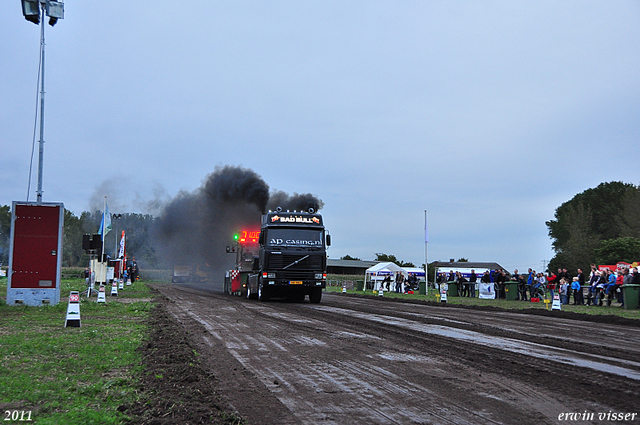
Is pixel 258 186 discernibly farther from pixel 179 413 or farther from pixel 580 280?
pixel 179 413

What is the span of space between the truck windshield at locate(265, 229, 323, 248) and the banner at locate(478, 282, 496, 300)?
1339cm

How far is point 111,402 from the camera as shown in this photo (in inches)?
203

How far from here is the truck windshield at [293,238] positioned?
21672 millimetres

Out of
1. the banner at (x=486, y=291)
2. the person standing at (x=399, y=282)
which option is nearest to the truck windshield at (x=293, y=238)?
the banner at (x=486, y=291)

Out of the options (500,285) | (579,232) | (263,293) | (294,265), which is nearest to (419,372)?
(294,265)

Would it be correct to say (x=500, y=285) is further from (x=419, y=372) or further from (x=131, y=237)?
A: (x=131, y=237)

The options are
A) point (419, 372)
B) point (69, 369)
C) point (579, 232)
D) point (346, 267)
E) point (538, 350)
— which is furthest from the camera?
point (346, 267)

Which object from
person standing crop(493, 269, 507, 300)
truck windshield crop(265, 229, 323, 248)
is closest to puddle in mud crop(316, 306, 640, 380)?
truck windshield crop(265, 229, 323, 248)

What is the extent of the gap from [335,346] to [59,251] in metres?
11.6

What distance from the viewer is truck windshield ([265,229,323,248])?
71.1 feet

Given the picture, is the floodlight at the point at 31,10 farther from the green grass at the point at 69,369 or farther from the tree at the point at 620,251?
the tree at the point at 620,251

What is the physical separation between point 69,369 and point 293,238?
15.3m

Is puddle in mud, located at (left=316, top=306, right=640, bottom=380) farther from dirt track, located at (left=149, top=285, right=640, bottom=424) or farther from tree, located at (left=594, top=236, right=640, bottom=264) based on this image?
tree, located at (left=594, top=236, right=640, bottom=264)

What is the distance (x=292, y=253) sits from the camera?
21.5 metres
